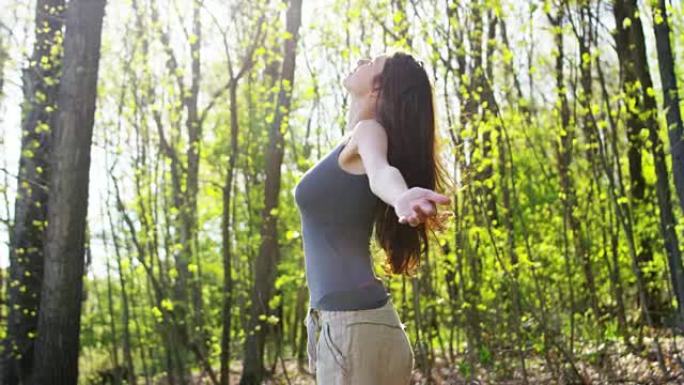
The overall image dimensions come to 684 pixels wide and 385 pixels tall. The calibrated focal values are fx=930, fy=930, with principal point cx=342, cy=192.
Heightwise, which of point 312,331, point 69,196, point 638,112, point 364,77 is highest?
point 638,112

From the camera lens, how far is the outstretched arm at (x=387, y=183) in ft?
5.96

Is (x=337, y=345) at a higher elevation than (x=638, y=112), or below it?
below

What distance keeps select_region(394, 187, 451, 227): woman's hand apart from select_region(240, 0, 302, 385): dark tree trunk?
17.4 ft

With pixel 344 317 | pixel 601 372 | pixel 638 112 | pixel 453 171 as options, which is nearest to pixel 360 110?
pixel 344 317

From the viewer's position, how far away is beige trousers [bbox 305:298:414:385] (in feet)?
7.51

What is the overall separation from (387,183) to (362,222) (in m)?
0.33

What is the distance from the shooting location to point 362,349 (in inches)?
90.0

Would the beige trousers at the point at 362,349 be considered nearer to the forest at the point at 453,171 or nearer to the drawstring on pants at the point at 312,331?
the drawstring on pants at the point at 312,331

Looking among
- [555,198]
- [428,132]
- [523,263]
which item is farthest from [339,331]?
[555,198]

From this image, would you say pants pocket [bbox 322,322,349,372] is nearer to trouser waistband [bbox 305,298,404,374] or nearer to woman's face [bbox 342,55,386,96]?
trouser waistband [bbox 305,298,404,374]

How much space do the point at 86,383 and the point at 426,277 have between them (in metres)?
6.38

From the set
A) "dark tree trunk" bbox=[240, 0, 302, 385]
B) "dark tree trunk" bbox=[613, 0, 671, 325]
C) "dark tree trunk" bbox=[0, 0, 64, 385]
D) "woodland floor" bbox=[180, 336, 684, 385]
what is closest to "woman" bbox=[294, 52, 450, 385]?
"dark tree trunk" bbox=[613, 0, 671, 325]

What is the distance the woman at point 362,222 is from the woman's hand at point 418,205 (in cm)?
36

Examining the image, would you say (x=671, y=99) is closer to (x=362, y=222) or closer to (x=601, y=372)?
(x=601, y=372)
